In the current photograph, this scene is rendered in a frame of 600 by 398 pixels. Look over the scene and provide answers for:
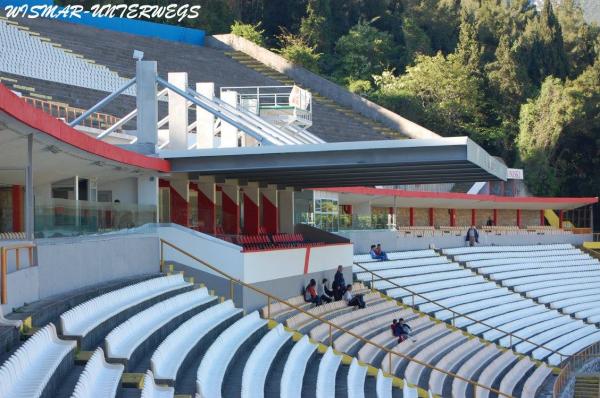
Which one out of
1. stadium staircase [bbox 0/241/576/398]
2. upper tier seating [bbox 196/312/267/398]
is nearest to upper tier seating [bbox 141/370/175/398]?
stadium staircase [bbox 0/241/576/398]

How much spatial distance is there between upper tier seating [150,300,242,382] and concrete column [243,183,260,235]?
8.73m

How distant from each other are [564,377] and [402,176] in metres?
5.59

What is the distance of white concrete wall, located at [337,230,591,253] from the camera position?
3114 centimetres

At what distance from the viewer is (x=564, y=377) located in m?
24.6

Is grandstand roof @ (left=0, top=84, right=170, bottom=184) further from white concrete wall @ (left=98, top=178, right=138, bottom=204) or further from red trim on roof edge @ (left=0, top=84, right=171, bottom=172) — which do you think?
white concrete wall @ (left=98, top=178, right=138, bottom=204)

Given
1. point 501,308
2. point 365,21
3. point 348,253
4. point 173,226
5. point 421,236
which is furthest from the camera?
point 365,21

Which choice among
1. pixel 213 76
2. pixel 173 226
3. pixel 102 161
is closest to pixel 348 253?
pixel 173 226

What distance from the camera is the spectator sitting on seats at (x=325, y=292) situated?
22.0 metres

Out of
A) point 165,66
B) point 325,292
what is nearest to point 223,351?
point 325,292

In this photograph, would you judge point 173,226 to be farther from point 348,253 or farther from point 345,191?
point 345,191

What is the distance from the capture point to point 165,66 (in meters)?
50.6

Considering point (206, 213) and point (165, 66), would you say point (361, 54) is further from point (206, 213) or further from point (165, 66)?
point (206, 213)

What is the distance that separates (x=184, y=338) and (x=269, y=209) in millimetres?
14294

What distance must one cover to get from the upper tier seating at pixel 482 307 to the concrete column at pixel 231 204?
3263 millimetres
